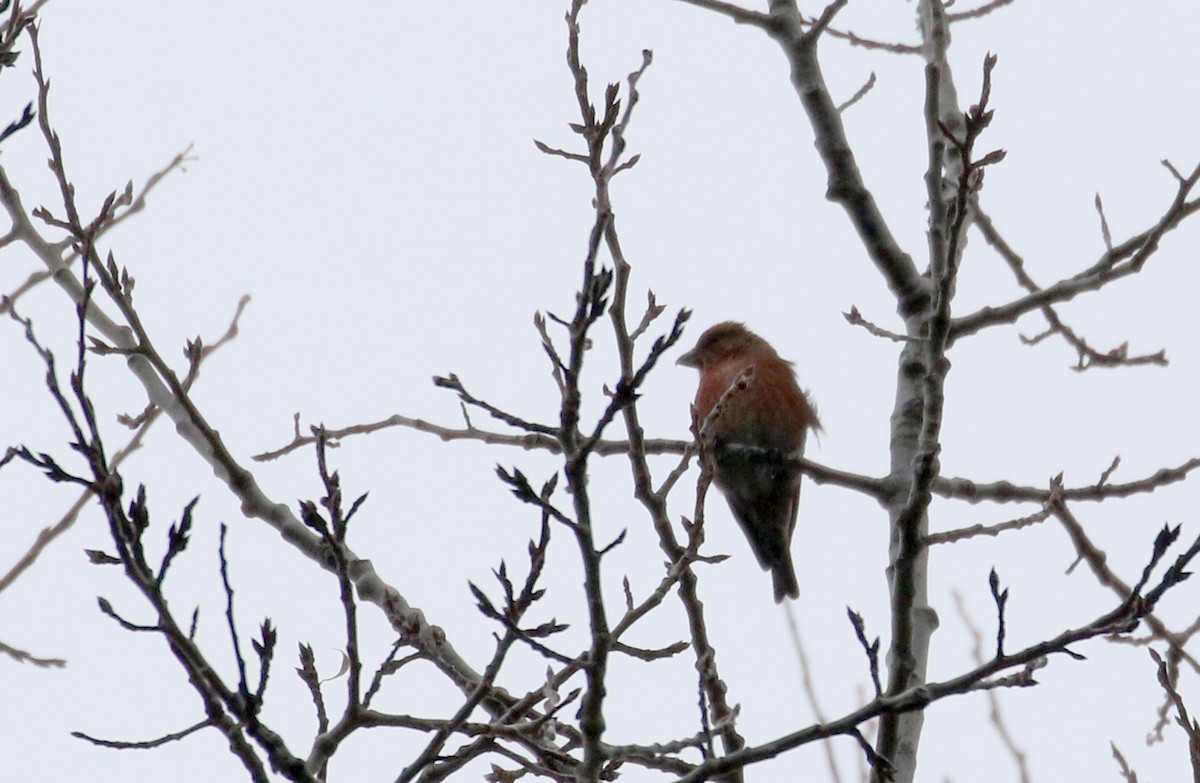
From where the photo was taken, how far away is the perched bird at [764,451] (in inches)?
286

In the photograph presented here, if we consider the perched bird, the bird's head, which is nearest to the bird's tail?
the perched bird

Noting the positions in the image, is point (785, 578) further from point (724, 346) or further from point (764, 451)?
point (724, 346)

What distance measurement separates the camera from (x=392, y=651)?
9.30 feet

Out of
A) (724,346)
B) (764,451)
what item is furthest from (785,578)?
(724,346)

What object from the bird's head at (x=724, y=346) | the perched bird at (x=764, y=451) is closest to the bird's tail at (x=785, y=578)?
the perched bird at (x=764, y=451)

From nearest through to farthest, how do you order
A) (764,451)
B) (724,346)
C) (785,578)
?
(764,451), (785,578), (724,346)

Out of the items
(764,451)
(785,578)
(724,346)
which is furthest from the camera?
→ (724,346)

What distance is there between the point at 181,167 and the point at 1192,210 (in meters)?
3.30

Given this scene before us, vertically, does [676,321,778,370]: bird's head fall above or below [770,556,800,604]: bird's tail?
above

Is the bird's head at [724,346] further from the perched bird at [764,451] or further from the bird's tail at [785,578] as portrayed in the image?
the bird's tail at [785,578]

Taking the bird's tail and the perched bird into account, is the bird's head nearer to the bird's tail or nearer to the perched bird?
the perched bird

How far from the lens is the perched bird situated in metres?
7.25

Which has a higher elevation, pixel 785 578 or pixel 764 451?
pixel 764 451

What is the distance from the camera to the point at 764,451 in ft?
23.1
